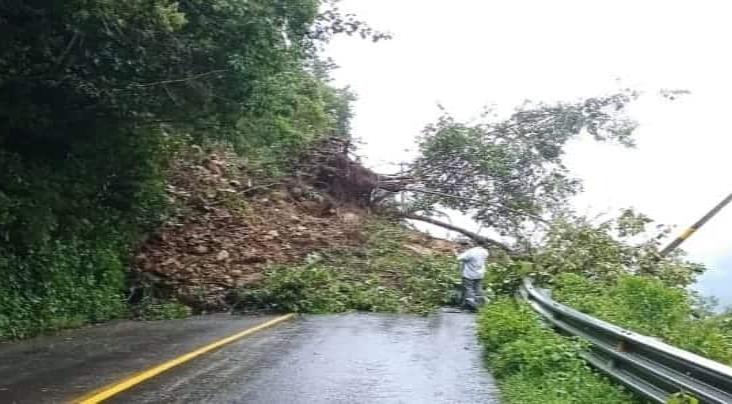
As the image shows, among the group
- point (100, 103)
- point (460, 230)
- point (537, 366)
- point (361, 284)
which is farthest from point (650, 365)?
point (460, 230)

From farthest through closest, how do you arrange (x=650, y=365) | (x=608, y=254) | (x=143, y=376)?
1. (x=608, y=254)
2. (x=143, y=376)
3. (x=650, y=365)

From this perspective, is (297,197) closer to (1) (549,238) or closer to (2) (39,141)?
(1) (549,238)

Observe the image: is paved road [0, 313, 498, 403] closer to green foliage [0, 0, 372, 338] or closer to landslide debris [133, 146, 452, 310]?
green foliage [0, 0, 372, 338]

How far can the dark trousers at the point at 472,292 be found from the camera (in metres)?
21.7

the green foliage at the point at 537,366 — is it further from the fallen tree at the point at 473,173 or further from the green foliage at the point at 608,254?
the fallen tree at the point at 473,173

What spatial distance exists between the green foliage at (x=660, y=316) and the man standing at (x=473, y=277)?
724cm

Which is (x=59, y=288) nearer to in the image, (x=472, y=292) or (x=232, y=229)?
(x=232, y=229)

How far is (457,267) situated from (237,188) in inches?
311

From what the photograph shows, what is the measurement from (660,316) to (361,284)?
12365 mm

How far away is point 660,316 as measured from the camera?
11828 mm

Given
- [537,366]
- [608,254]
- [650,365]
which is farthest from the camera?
[608,254]

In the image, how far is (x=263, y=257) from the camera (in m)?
25.1

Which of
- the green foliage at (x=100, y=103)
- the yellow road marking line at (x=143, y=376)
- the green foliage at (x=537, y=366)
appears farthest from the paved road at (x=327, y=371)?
the green foliage at (x=100, y=103)

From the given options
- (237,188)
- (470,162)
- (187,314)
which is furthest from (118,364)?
(470,162)
